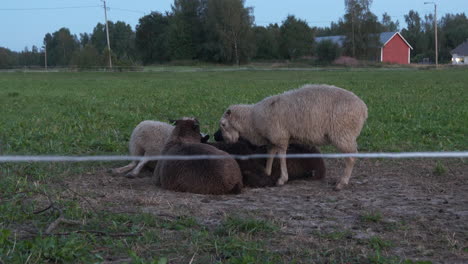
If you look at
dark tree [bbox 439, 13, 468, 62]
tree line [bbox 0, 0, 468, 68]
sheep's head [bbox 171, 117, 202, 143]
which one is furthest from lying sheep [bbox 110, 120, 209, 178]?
dark tree [bbox 439, 13, 468, 62]

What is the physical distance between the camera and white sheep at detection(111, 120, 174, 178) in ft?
24.1

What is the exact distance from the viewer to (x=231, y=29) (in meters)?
60.0

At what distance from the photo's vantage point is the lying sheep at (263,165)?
657cm

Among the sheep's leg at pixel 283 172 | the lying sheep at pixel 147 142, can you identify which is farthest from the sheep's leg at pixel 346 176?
the lying sheep at pixel 147 142

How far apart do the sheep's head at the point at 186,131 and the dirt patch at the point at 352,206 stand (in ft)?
2.24

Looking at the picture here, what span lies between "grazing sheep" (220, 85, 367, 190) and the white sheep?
1287 mm

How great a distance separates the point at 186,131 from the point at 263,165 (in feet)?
3.56

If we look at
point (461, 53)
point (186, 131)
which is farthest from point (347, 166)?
point (461, 53)

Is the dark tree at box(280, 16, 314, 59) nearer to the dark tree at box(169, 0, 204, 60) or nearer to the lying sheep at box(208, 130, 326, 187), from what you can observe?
the dark tree at box(169, 0, 204, 60)

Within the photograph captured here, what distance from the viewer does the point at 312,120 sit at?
21.3 feet

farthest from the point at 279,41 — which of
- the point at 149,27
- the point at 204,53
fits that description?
the point at 149,27

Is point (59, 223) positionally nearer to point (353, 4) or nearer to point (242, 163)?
point (242, 163)

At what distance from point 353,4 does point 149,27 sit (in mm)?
26801

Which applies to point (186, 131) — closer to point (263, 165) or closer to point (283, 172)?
point (263, 165)
